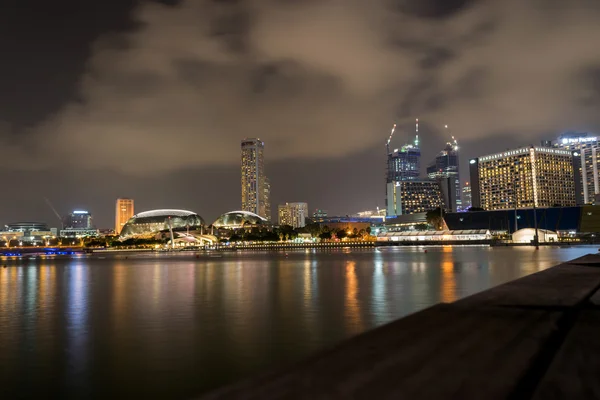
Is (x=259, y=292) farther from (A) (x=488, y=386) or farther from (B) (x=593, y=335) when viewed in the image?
(A) (x=488, y=386)

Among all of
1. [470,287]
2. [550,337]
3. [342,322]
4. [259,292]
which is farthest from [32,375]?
[470,287]

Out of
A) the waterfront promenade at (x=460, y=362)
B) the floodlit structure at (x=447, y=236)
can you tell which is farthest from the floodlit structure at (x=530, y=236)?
the waterfront promenade at (x=460, y=362)

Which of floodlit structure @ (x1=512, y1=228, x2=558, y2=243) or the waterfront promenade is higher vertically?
the waterfront promenade

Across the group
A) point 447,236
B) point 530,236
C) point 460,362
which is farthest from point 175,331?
point 447,236

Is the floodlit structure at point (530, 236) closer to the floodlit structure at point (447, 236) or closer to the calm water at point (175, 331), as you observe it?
the floodlit structure at point (447, 236)

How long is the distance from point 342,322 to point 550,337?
29.9 feet

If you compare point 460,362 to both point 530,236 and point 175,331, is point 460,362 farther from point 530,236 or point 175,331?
point 530,236

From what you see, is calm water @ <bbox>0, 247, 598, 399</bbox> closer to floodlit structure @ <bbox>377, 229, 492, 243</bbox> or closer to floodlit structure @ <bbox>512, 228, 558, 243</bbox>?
floodlit structure @ <bbox>512, 228, 558, 243</bbox>

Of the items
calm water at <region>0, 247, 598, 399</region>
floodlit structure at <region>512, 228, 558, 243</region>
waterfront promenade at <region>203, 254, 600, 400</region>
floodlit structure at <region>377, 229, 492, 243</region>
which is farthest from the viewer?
floodlit structure at <region>377, 229, 492, 243</region>

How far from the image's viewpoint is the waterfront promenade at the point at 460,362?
538cm

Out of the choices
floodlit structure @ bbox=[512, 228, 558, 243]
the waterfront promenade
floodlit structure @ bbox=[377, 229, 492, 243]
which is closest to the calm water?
the waterfront promenade

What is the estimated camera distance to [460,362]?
21.4 ft

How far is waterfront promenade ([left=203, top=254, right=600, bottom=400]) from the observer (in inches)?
212

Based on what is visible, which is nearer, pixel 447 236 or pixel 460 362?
pixel 460 362
